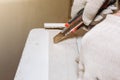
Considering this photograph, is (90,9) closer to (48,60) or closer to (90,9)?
(90,9)

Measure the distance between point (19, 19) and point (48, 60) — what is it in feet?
1.98

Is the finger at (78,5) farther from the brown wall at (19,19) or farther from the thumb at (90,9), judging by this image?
the brown wall at (19,19)

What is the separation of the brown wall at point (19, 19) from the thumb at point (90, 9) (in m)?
0.46

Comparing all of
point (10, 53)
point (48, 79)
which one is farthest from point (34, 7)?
point (48, 79)

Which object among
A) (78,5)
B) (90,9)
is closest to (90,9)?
(90,9)

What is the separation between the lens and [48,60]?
0.73 meters

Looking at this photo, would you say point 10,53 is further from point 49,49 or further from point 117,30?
point 117,30

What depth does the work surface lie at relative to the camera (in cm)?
65

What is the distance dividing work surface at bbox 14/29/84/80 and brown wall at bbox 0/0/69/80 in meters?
0.36

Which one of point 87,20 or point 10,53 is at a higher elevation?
point 87,20

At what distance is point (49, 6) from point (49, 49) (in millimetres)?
498

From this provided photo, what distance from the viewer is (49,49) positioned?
0.81 metres

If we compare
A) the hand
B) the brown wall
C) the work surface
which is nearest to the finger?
the hand

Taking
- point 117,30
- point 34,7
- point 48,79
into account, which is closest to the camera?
point 117,30
